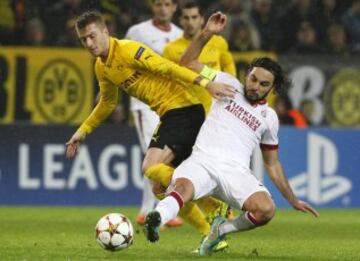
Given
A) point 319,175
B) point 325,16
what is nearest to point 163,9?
point 319,175

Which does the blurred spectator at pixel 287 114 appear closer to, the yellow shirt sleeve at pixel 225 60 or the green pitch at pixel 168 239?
the green pitch at pixel 168 239

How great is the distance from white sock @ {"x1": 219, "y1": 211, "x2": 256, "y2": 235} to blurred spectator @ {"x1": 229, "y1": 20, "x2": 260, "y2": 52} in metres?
8.24

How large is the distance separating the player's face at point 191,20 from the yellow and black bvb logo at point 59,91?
4573mm

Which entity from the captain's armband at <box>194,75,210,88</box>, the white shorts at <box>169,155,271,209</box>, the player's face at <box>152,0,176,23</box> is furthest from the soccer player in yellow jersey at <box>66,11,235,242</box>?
the player's face at <box>152,0,176,23</box>

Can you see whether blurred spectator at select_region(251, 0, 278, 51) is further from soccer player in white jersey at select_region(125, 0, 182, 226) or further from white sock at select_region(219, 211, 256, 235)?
white sock at select_region(219, 211, 256, 235)

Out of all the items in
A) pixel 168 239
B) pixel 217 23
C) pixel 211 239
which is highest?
pixel 217 23

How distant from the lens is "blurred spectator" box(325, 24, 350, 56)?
18.0 meters

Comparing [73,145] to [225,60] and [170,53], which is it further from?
[225,60]

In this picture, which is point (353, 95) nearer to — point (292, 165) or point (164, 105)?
point (292, 165)

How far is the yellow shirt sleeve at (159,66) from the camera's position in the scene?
892 centimetres

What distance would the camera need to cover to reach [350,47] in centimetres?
1838

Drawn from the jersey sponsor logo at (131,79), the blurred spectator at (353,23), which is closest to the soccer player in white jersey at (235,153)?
the jersey sponsor logo at (131,79)

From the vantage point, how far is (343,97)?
17328mm

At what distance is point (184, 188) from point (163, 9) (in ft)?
13.7
